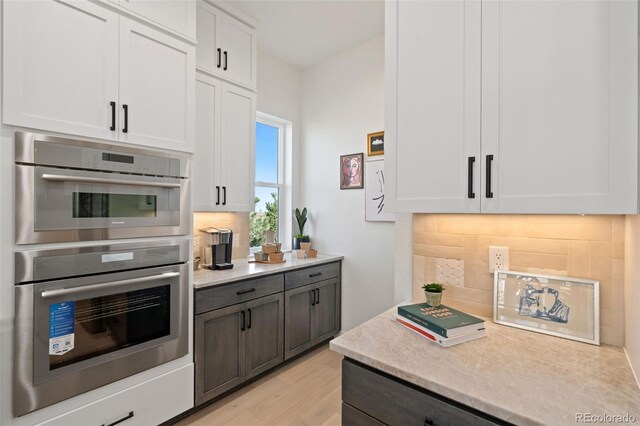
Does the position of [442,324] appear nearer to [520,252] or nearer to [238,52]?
[520,252]

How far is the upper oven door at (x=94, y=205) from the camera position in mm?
1388

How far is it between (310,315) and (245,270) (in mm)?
842

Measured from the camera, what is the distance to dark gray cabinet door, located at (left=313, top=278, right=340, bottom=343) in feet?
9.93

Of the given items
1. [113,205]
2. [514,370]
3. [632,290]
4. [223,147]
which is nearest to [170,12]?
[223,147]

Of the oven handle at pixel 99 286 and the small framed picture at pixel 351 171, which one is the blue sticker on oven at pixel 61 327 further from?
the small framed picture at pixel 351 171

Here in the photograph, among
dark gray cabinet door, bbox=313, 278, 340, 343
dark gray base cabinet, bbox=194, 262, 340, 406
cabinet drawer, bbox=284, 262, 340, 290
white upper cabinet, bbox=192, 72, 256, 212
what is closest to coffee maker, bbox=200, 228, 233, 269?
white upper cabinet, bbox=192, 72, 256, 212

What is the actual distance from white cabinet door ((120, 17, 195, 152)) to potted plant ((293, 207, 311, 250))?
1740 mm

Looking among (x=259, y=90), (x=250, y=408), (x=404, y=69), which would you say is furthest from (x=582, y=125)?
(x=259, y=90)

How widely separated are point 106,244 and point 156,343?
645mm

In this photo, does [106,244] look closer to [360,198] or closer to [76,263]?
[76,263]

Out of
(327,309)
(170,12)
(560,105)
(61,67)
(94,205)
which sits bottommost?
(327,309)

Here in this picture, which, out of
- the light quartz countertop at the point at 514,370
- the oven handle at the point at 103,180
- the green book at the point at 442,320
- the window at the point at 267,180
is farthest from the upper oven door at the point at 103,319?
the window at the point at 267,180

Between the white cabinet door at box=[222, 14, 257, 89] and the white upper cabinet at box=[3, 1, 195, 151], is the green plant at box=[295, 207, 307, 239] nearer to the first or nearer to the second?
the white cabinet door at box=[222, 14, 257, 89]

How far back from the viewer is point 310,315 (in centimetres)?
295
